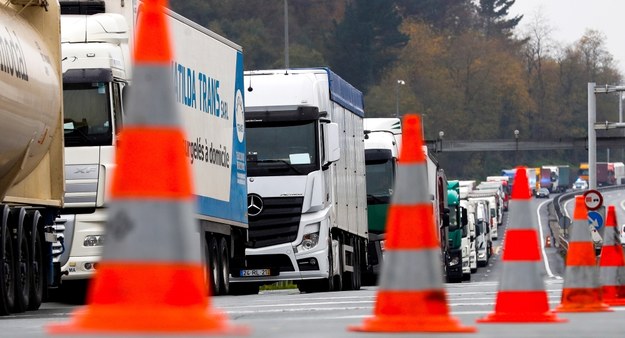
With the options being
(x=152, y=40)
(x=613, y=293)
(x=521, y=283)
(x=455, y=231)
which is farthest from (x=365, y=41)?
(x=152, y=40)

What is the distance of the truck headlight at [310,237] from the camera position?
27.1m

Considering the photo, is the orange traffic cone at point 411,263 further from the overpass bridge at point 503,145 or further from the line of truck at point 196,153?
the overpass bridge at point 503,145

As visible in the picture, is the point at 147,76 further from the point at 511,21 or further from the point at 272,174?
the point at 511,21

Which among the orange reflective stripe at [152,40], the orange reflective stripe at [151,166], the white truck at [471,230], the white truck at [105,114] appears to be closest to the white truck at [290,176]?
the white truck at [105,114]

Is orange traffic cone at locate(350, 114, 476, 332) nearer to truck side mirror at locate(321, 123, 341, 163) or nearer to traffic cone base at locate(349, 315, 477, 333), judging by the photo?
traffic cone base at locate(349, 315, 477, 333)

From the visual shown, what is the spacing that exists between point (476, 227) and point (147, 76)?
7103 centimetres

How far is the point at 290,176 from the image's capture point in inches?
1049

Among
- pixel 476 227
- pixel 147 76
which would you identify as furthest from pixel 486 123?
pixel 147 76

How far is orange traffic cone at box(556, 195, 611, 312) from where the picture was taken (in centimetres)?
1295

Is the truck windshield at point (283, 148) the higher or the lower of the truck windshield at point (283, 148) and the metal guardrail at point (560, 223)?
the higher

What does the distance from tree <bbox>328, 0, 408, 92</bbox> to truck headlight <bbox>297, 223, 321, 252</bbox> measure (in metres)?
122

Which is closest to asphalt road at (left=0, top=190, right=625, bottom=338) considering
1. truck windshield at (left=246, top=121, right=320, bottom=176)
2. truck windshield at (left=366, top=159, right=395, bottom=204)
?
truck windshield at (left=246, top=121, right=320, bottom=176)

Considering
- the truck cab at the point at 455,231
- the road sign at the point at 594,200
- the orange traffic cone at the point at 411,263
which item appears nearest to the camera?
the orange traffic cone at the point at 411,263

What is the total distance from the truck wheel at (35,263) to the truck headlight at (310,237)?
25.5 ft
